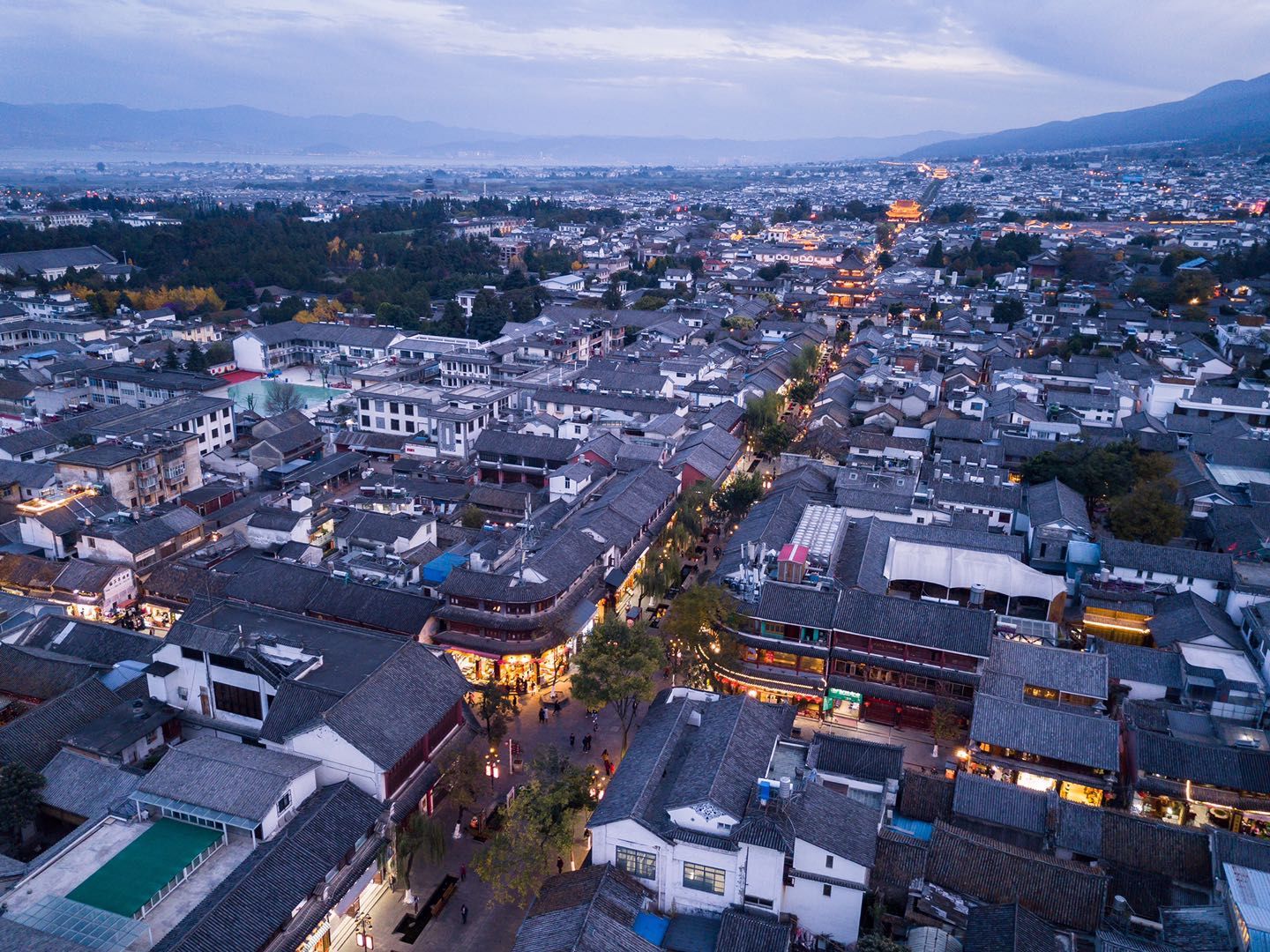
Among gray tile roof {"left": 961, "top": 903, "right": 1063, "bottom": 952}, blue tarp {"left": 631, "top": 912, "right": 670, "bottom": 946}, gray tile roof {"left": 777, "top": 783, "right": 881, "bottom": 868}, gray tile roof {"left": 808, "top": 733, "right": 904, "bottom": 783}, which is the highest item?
gray tile roof {"left": 777, "top": 783, "right": 881, "bottom": 868}

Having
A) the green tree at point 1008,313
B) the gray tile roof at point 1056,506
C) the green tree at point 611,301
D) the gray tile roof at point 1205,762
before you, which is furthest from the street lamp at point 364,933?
the green tree at point 1008,313

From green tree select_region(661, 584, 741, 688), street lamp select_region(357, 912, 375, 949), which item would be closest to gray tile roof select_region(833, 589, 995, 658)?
green tree select_region(661, 584, 741, 688)

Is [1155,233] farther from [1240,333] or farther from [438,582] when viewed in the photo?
[438,582]

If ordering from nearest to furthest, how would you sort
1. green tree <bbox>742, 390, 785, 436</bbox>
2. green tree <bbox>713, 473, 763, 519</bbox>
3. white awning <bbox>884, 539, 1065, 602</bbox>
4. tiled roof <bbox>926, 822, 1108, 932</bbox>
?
tiled roof <bbox>926, 822, 1108, 932</bbox>
white awning <bbox>884, 539, 1065, 602</bbox>
green tree <bbox>713, 473, 763, 519</bbox>
green tree <bbox>742, 390, 785, 436</bbox>

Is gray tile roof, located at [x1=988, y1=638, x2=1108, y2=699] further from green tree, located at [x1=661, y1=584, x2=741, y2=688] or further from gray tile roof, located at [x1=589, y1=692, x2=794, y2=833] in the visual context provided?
green tree, located at [x1=661, y1=584, x2=741, y2=688]

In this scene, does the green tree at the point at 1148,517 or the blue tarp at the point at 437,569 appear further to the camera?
the green tree at the point at 1148,517

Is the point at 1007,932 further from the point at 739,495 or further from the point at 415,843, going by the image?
the point at 739,495

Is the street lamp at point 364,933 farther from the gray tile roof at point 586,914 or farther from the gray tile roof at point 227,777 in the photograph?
the gray tile roof at point 586,914

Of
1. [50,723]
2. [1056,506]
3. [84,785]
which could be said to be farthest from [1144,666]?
[50,723]
